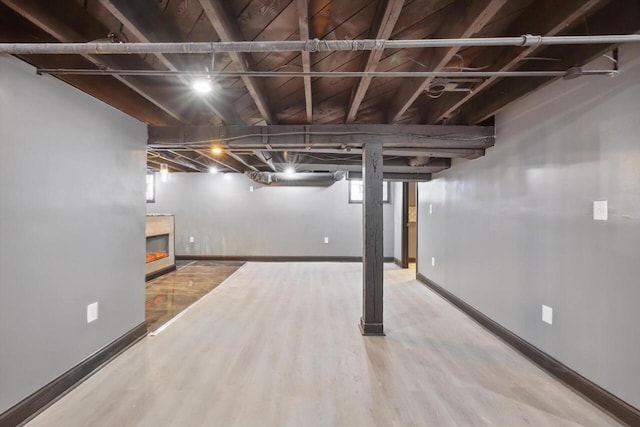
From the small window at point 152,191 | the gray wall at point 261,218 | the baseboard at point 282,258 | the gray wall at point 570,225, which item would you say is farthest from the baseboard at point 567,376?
the small window at point 152,191

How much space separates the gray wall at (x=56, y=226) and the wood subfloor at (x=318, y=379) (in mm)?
350

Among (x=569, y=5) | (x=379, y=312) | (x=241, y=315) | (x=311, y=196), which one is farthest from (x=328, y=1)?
(x=311, y=196)

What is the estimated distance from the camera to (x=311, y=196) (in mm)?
7121

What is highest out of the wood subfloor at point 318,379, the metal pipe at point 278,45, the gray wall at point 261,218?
the metal pipe at point 278,45

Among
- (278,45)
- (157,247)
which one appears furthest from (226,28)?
(157,247)

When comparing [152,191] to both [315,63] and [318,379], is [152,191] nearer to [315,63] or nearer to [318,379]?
[315,63]

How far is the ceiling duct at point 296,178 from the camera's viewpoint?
6267 mm

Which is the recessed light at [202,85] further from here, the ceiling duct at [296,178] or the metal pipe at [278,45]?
the ceiling duct at [296,178]

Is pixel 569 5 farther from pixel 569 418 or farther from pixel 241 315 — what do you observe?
pixel 241 315

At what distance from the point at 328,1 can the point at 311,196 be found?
18.3 ft

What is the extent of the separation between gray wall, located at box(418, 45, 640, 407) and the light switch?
0.10ft

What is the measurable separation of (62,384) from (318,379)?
1693 millimetres

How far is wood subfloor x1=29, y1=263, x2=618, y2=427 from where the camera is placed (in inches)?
70.4

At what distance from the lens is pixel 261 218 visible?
23.4 feet
